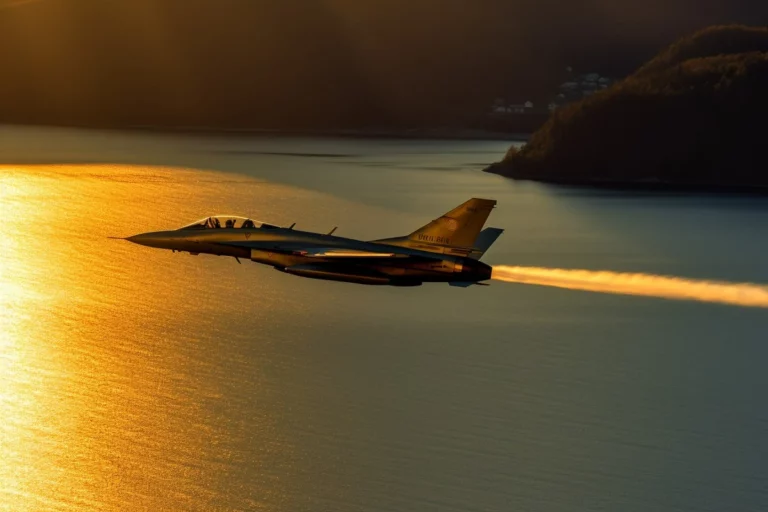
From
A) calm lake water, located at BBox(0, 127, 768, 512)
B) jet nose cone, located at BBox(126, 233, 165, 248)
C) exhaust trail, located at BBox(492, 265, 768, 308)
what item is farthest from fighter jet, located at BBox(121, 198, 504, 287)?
calm lake water, located at BBox(0, 127, 768, 512)

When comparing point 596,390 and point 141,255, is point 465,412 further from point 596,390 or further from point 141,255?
point 141,255

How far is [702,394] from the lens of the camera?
263 ft

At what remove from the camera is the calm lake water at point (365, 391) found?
64.4m

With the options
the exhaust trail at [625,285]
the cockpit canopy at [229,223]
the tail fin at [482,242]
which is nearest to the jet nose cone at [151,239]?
the cockpit canopy at [229,223]

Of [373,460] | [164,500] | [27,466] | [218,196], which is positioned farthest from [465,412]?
[218,196]

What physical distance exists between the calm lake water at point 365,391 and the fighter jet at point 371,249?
807cm

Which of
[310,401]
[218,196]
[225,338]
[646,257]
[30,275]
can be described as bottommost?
[310,401]

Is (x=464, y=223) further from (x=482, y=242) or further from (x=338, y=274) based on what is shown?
(x=338, y=274)

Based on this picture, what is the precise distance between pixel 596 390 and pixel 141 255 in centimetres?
6616

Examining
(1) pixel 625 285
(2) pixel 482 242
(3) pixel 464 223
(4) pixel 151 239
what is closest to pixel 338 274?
(3) pixel 464 223

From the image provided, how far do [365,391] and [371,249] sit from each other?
9.51 meters

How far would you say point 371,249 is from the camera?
3022 inches

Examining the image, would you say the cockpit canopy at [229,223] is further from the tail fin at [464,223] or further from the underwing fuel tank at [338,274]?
the tail fin at [464,223]

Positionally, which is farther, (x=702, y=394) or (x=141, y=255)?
(x=141, y=255)
